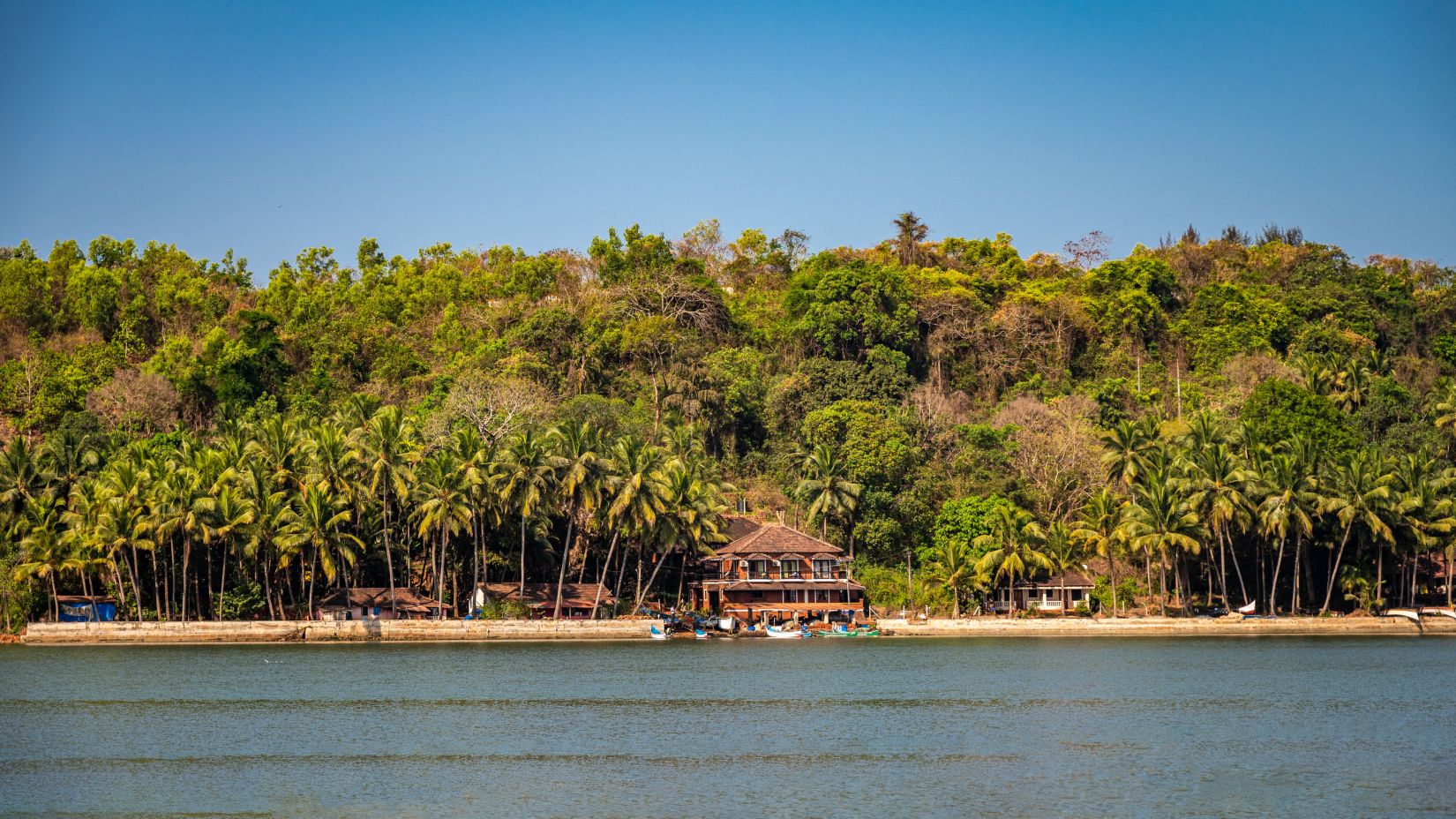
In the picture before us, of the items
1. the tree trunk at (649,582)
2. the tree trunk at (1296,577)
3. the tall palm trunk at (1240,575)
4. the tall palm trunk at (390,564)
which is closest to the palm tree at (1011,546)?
the tall palm trunk at (1240,575)

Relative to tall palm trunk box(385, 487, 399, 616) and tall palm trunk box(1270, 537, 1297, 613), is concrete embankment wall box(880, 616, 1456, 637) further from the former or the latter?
tall palm trunk box(385, 487, 399, 616)

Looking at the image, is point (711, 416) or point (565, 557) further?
point (711, 416)

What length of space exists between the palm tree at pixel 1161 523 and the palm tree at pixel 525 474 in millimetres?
25580

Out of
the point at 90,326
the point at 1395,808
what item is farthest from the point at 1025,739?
the point at 90,326

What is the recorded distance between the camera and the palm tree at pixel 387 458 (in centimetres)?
6322

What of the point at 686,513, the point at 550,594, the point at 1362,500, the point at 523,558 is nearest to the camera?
the point at 1362,500

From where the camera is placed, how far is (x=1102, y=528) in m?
66.4

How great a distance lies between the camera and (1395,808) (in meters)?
27.1

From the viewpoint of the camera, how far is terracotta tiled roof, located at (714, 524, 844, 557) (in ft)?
230

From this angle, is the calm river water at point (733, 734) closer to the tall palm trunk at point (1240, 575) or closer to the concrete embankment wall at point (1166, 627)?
the concrete embankment wall at point (1166, 627)

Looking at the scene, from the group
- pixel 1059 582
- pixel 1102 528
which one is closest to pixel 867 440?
pixel 1059 582

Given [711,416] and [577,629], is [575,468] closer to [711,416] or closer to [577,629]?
[577,629]

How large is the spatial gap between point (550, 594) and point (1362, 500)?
36983 millimetres

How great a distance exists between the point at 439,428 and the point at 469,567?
7248 millimetres
